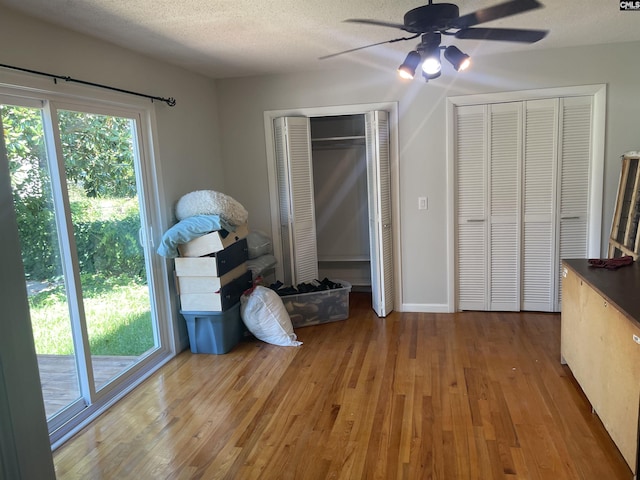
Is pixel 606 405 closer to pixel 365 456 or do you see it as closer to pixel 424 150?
pixel 365 456

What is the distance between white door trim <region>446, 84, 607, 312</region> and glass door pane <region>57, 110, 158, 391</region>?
8.91 feet

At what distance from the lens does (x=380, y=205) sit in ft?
14.1

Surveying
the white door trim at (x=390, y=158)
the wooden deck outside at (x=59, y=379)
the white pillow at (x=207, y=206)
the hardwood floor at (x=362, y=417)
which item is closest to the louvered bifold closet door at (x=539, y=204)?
the hardwood floor at (x=362, y=417)

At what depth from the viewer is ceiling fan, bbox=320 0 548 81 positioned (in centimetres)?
204

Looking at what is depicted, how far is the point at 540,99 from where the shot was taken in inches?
159

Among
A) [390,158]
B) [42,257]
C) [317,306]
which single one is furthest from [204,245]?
[390,158]

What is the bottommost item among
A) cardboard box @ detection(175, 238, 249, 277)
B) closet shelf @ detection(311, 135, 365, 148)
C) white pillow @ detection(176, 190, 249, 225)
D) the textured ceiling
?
cardboard box @ detection(175, 238, 249, 277)

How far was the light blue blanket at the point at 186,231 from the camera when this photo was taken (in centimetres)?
348

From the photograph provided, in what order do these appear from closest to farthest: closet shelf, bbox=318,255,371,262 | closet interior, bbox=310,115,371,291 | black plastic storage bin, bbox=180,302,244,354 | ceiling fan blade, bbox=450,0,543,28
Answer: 1. ceiling fan blade, bbox=450,0,543,28
2. black plastic storage bin, bbox=180,302,244,354
3. closet interior, bbox=310,115,371,291
4. closet shelf, bbox=318,255,371,262

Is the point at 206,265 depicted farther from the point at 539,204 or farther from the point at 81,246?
the point at 539,204

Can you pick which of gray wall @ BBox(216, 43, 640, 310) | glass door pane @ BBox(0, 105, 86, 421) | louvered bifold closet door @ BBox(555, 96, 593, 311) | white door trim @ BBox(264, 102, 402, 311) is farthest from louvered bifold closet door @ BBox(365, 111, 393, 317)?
glass door pane @ BBox(0, 105, 86, 421)

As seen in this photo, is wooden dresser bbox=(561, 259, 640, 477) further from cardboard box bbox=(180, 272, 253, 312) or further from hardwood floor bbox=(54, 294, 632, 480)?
cardboard box bbox=(180, 272, 253, 312)

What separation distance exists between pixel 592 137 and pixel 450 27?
8.13 feet

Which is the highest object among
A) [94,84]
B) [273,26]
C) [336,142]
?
[273,26]
